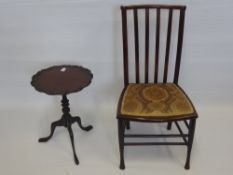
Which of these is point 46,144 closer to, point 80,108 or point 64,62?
point 80,108

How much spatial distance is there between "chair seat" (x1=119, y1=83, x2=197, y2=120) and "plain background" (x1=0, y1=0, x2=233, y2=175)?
44 centimetres

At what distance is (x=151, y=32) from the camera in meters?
2.21

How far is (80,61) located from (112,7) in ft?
1.74

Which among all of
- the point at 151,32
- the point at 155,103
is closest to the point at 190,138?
the point at 155,103

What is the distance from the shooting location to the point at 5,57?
8.01 ft

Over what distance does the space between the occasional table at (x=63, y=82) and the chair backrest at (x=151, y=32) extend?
0.34m

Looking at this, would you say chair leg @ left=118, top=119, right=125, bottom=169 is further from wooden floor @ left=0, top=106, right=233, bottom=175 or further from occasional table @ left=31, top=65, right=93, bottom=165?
occasional table @ left=31, top=65, right=93, bottom=165

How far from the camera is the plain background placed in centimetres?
204

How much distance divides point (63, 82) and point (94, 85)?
0.58m

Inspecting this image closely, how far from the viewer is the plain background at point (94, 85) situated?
204 centimetres

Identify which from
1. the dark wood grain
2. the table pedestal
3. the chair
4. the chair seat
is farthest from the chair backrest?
the table pedestal

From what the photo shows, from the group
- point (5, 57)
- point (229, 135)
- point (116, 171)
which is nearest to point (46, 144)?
point (116, 171)

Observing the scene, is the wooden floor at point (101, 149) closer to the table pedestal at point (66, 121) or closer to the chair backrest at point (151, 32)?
the table pedestal at point (66, 121)

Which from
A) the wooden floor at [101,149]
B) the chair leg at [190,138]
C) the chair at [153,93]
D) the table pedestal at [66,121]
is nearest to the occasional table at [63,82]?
the table pedestal at [66,121]
